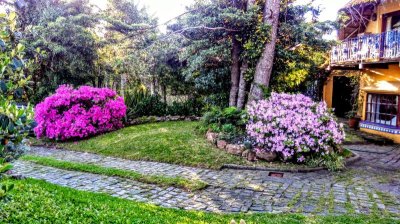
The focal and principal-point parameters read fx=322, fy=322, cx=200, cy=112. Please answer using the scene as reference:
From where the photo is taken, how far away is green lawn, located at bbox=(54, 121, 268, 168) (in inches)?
308

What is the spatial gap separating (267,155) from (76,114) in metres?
6.72

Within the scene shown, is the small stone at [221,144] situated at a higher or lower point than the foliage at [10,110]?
lower

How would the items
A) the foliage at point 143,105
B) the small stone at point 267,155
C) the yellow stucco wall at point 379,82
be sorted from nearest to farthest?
the small stone at point 267,155 → the yellow stucco wall at point 379,82 → the foliage at point 143,105

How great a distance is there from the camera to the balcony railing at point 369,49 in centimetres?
1041

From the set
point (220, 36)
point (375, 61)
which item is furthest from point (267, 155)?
point (375, 61)

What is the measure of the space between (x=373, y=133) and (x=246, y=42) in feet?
22.1

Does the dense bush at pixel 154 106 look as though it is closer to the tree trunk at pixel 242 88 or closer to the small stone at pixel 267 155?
the tree trunk at pixel 242 88

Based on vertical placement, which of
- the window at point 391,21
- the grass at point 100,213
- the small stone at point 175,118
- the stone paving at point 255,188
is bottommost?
the stone paving at point 255,188

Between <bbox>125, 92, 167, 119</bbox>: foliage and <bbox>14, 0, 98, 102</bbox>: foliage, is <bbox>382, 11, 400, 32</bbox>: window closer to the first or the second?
<bbox>125, 92, 167, 119</bbox>: foliage

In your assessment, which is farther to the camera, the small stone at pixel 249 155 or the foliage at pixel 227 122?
the foliage at pixel 227 122

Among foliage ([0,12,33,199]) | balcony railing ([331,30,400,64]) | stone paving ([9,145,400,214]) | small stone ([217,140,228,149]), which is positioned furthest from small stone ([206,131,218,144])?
foliage ([0,12,33,199])

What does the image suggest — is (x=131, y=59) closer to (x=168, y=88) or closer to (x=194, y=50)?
(x=194, y=50)

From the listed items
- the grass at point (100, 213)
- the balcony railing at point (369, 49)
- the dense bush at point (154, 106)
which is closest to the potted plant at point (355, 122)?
the balcony railing at point (369, 49)

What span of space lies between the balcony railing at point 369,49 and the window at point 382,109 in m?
2.04
